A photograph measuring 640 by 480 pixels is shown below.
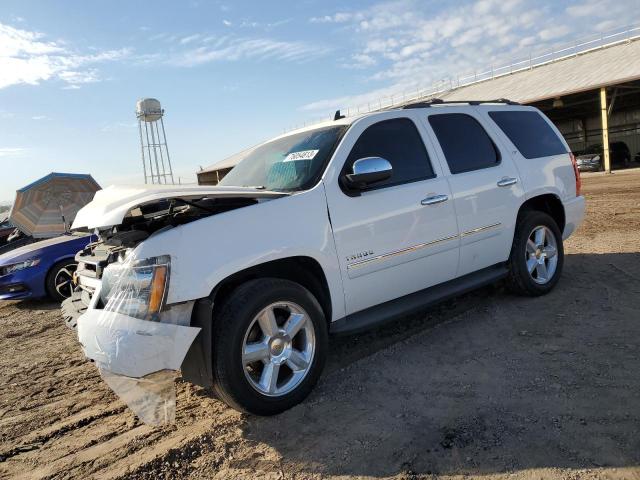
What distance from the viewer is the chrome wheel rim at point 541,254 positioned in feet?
16.3

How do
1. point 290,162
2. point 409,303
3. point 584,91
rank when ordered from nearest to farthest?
point 409,303, point 290,162, point 584,91

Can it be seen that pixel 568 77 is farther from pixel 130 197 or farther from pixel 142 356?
pixel 142 356

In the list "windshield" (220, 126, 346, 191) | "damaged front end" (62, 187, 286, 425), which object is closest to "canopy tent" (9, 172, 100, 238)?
"windshield" (220, 126, 346, 191)

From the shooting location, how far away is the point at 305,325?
3242mm

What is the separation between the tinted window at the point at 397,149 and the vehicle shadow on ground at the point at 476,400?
141 cm

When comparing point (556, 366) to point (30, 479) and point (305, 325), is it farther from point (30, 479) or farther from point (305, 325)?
point (30, 479)

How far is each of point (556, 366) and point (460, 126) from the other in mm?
2277

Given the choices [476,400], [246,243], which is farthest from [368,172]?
[476,400]

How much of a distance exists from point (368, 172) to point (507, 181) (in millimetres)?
1894

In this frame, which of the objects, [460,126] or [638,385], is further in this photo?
[460,126]

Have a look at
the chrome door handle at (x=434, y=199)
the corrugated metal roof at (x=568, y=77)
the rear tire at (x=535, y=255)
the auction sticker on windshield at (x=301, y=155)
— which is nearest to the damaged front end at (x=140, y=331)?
the auction sticker on windshield at (x=301, y=155)

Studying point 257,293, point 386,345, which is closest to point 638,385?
point 386,345

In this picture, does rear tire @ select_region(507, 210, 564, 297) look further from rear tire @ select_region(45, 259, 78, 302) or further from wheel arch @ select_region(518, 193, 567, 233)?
rear tire @ select_region(45, 259, 78, 302)

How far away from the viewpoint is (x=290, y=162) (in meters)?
3.91
